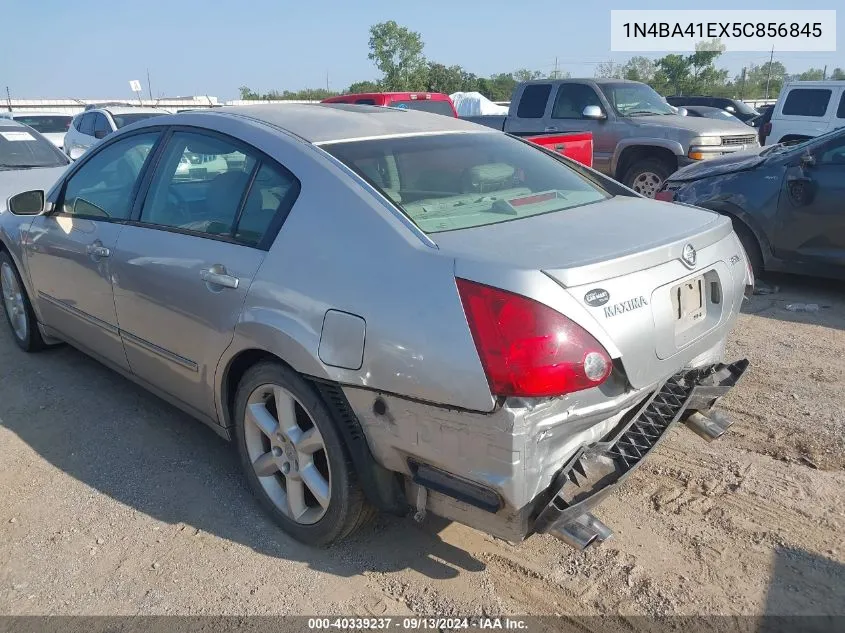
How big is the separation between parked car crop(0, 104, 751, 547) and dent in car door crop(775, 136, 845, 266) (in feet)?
10.8

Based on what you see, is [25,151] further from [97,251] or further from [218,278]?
[218,278]

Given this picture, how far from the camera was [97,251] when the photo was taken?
12.3 feet

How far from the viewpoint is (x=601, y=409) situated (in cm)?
230

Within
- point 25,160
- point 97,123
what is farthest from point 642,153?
point 97,123

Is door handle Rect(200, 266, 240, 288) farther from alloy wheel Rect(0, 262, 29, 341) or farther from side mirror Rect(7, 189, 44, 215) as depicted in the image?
alloy wheel Rect(0, 262, 29, 341)

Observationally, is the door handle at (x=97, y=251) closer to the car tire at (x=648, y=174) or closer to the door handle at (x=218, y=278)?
the door handle at (x=218, y=278)

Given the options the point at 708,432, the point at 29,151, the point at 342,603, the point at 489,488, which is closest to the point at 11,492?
the point at 342,603

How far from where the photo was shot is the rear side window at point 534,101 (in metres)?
11.3

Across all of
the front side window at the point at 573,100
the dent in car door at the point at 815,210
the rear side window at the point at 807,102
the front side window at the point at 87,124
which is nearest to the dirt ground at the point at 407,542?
the dent in car door at the point at 815,210

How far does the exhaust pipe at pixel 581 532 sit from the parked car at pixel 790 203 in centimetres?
452

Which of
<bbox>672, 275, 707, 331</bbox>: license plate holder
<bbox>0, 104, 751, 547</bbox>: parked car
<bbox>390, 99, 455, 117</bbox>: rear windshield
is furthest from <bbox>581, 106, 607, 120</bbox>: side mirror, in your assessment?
<bbox>672, 275, 707, 331</bbox>: license plate holder

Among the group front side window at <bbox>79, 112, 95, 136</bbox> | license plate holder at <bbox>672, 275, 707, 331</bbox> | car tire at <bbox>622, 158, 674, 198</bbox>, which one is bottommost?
car tire at <bbox>622, 158, 674, 198</bbox>

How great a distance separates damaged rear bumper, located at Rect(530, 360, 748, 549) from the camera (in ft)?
7.59

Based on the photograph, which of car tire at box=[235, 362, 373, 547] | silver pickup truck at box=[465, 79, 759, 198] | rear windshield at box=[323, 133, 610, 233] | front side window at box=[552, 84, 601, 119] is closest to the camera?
car tire at box=[235, 362, 373, 547]
